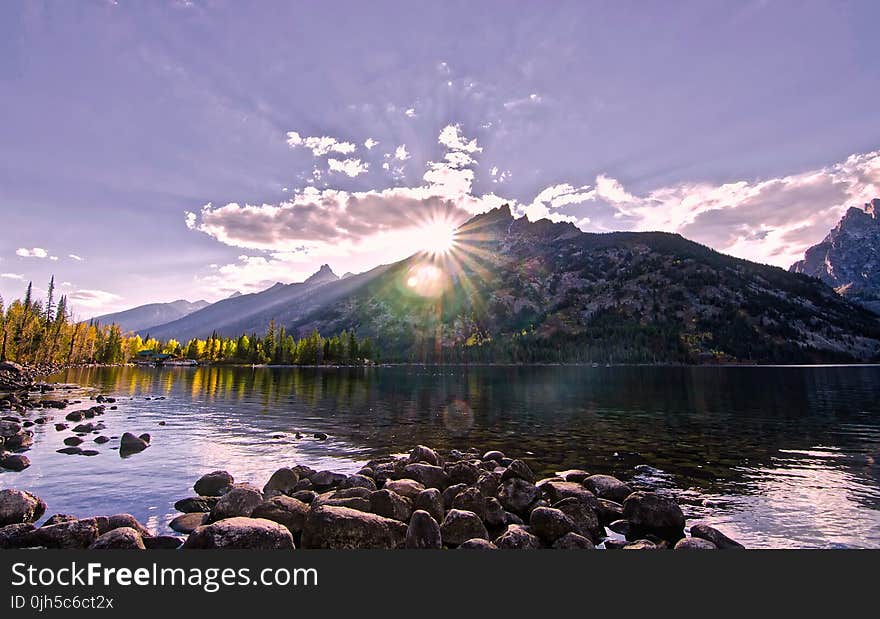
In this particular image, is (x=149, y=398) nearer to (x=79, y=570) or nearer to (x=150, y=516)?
(x=150, y=516)

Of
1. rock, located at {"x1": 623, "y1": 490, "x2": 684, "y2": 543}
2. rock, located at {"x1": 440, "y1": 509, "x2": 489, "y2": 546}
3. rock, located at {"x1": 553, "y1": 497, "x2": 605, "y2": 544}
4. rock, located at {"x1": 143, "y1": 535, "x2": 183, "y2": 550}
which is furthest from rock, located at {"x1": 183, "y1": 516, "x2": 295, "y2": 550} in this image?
rock, located at {"x1": 623, "y1": 490, "x2": 684, "y2": 543}

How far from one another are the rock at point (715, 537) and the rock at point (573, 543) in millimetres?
4424

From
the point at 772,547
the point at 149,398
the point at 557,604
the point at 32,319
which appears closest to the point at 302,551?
the point at 557,604

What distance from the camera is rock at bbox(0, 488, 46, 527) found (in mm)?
19062

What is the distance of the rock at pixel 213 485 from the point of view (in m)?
24.5

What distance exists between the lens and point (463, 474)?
25.7m

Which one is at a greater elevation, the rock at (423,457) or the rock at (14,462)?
the rock at (423,457)

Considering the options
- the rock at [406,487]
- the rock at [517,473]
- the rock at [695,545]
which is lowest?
the rock at [695,545]

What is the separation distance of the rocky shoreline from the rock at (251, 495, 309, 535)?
43mm

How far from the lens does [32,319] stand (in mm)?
146250

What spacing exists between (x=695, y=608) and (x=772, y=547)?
988cm

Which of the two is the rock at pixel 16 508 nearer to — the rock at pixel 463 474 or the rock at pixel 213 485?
the rock at pixel 213 485

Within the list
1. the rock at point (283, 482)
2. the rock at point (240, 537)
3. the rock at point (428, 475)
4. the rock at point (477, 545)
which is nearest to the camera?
the rock at point (240, 537)

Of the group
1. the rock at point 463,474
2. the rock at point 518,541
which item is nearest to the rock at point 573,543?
the rock at point 518,541
